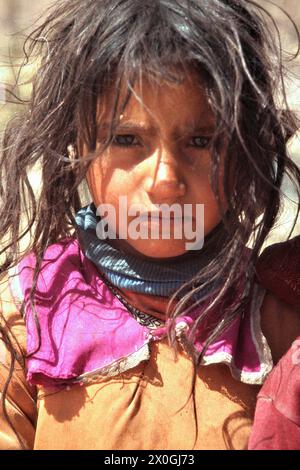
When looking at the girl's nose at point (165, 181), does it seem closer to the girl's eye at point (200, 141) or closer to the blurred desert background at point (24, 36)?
the girl's eye at point (200, 141)

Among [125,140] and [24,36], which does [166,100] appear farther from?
[24,36]

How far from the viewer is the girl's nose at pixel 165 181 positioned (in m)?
1.37

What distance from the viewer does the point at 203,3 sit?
4.75ft

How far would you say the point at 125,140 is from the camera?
1.43 m

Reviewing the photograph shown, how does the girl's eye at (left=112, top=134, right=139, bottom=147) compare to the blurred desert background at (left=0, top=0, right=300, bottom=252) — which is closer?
the girl's eye at (left=112, top=134, right=139, bottom=147)

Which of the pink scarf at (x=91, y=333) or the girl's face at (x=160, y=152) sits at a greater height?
the girl's face at (x=160, y=152)

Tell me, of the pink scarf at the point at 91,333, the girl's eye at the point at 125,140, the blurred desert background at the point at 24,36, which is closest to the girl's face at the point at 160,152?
the girl's eye at the point at 125,140

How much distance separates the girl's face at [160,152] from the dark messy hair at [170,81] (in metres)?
0.02

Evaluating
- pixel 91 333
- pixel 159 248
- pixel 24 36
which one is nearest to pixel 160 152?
pixel 159 248

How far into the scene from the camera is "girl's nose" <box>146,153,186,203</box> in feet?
4.50

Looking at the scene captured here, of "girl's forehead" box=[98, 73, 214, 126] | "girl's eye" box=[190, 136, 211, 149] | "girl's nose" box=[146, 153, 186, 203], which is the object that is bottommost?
"girl's nose" box=[146, 153, 186, 203]

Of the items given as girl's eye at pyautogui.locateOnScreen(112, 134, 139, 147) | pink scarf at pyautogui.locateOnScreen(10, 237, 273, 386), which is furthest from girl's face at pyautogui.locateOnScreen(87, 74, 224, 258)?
pink scarf at pyautogui.locateOnScreen(10, 237, 273, 386)

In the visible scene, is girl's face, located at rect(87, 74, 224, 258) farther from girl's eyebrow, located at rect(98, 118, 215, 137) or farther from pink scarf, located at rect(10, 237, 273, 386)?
pink scarf, located at rect(10, 237, 273, 386)

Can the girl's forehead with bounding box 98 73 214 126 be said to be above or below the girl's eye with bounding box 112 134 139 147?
above
